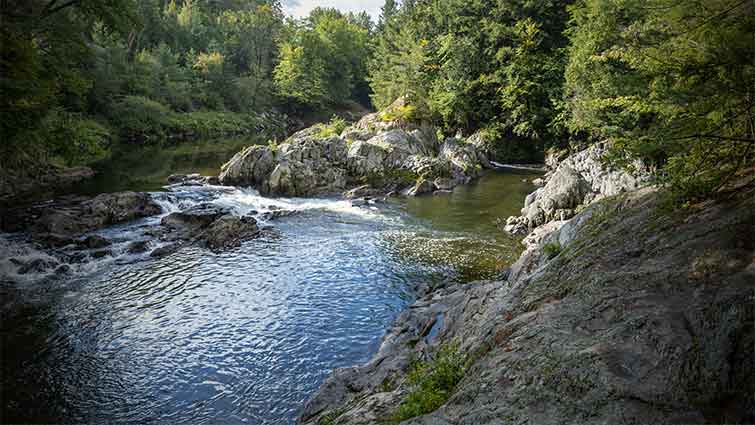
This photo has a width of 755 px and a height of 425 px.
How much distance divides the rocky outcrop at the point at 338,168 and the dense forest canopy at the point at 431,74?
8722mm

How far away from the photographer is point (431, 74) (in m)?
46.4

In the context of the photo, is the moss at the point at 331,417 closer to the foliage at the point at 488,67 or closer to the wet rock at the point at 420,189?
the wet rock at the point at 420,189

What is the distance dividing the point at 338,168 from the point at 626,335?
2696 centimetres

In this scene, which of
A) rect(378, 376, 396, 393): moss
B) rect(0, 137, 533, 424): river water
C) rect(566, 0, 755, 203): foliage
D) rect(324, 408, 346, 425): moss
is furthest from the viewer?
rect(0, 137, 533, 424): river water

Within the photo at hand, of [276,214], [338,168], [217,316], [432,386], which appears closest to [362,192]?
[338,168]

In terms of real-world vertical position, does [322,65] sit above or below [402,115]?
above

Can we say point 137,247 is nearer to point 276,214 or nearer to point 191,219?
point 191,219

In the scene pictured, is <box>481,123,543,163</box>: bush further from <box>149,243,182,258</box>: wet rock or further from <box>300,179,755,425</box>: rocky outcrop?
<box>300,179,755,425</box>: rocky outcrop

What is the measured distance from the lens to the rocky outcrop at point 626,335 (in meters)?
3.37

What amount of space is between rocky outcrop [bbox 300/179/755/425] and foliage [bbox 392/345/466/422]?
18 centimetres

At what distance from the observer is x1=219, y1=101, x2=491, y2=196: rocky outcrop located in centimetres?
2806

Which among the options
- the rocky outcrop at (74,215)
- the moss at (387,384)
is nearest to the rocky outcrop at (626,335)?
the moss at (387,384)

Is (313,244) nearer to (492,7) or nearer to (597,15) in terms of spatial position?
(597,15)

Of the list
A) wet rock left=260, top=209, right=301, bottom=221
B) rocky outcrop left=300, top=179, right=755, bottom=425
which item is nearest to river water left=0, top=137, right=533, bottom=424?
wet rock left=260, top=209, right=301, bottom=221
